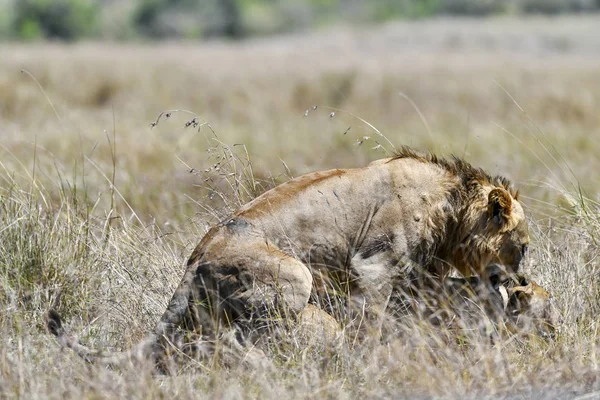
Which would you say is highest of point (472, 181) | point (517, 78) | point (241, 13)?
point (472, 181)

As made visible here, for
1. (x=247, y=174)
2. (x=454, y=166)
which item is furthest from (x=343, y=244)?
(x=247, y=174)

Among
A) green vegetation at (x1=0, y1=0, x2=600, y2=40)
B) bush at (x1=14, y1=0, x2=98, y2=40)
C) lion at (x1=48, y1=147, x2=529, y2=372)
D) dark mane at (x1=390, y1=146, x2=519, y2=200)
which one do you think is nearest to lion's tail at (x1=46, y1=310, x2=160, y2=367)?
lion at (x1=48, y1=147, x2=529, y2=372)

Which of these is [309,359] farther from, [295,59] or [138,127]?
[295,59]

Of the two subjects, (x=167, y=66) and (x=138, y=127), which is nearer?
(x=138, y=127)

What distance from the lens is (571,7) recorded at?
163 feet

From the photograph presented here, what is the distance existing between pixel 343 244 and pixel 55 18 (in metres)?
50.3

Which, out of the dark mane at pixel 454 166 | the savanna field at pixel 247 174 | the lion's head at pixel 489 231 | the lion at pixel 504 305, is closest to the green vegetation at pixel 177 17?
the savanna field at pixel 247 174

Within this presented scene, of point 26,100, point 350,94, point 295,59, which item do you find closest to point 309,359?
point 26,100

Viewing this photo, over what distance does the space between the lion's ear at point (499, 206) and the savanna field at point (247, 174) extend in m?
0.51

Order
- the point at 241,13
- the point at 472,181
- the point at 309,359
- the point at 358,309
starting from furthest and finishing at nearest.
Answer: the point at 241,13
the point at 472,181
the point at 358,309
the point at 309,359

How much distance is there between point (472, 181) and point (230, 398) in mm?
2353

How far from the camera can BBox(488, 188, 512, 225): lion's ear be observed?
643 centimetres

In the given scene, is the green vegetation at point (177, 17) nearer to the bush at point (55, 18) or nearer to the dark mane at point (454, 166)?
the bush at point (55, 18)

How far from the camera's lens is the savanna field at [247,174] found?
5363 mm
